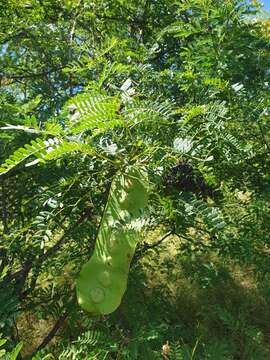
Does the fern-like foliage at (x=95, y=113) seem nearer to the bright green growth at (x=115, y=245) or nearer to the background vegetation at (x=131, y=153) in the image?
the background vegetation at (x=131, y=153)

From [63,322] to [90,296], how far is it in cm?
92

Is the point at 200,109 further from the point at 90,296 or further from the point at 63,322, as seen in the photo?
the point at 63,322

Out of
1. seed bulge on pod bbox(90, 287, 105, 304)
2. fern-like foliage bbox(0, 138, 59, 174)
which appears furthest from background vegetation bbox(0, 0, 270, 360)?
seed bulge on pod bbox(90, 287, 105, 304)

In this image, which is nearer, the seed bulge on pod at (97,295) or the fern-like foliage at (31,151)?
the fern-like foliage at (31,151)

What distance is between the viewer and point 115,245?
3.99ft

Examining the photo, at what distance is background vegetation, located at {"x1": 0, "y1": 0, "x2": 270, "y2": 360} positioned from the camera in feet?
4.06

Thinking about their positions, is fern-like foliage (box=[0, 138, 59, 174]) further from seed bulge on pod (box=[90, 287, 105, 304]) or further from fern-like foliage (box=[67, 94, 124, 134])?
seed bulge on pod (box=[90, 287, 105, 304])

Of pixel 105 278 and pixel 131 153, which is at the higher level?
pixel 131 153

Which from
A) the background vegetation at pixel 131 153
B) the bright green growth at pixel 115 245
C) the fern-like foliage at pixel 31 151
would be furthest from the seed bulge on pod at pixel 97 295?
the fern-like foliage at pixel 31 151

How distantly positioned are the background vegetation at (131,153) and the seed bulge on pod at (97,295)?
0.68 feet

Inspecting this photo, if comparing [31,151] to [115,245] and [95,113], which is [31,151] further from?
[115,245]

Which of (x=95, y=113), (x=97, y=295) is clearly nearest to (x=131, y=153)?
(x=95, y=113)

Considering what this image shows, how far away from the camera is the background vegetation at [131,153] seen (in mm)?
1238

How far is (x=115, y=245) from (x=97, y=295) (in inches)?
6.2
